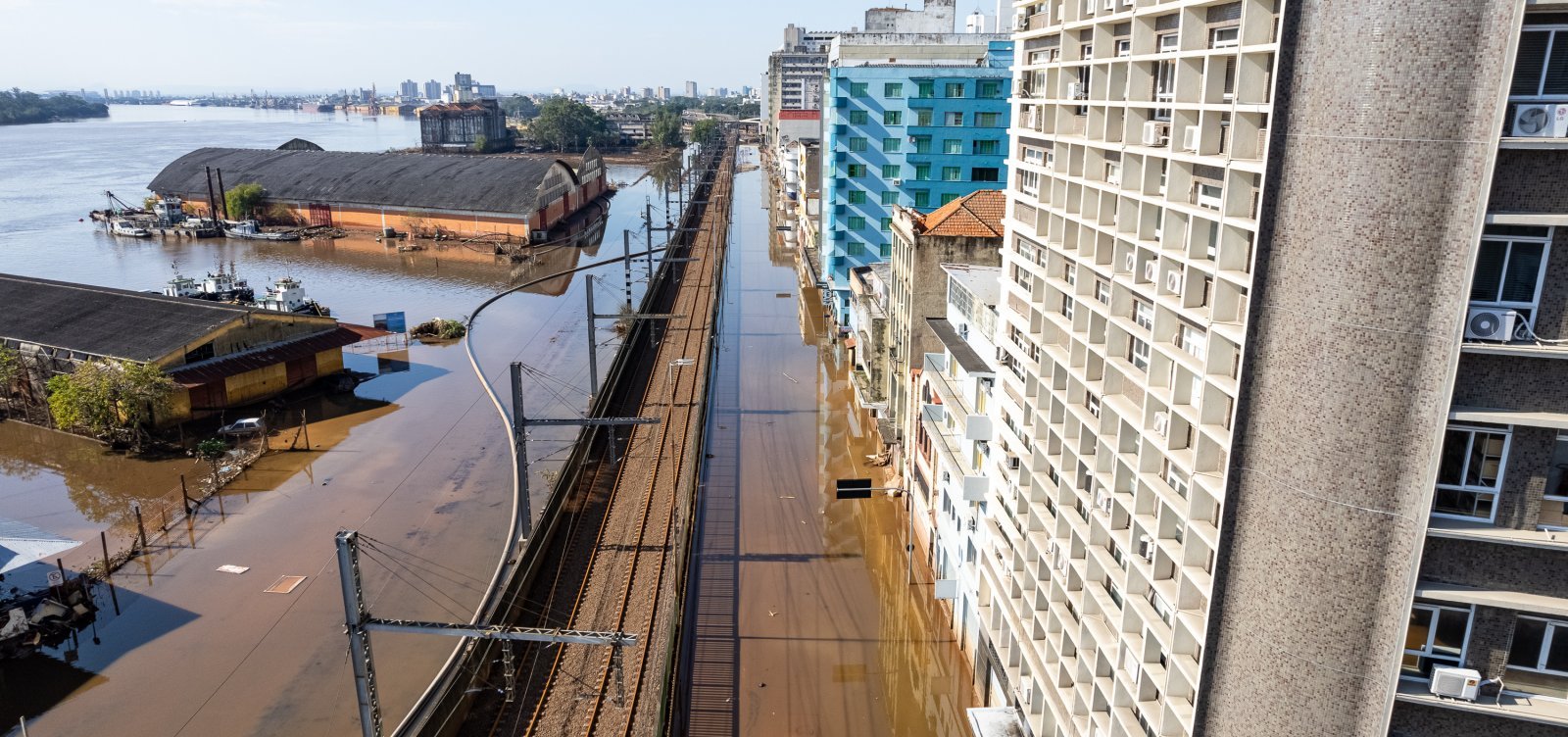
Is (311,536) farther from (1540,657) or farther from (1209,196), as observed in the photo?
(1540,657)

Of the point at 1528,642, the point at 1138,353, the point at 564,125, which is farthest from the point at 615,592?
the point at 564,125

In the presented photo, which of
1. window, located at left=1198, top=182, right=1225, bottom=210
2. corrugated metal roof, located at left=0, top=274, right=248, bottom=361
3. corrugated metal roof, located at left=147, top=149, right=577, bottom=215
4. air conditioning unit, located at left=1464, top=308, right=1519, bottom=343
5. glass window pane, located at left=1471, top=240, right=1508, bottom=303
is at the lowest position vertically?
corrugated metal roof, located at left=0, top=274, right=248, bottom=361

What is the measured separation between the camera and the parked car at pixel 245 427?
28.1 m

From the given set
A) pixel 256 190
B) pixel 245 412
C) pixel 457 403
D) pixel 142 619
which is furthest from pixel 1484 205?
pixel 256 190

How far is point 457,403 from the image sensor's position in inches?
1268

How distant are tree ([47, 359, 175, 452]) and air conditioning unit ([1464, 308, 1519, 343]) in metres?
30.7

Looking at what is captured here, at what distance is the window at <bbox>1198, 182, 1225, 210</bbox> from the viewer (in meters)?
8.46

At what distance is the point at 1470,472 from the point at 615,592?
14.9 metres

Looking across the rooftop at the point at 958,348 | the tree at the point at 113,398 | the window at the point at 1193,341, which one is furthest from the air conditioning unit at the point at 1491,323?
the tree at the point at 113,398

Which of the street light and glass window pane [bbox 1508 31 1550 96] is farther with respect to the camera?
the street light

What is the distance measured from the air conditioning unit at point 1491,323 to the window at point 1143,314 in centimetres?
316

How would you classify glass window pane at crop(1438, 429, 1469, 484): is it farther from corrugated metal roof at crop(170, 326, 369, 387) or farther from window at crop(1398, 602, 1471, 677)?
corrugated metal roof at crop(170, 326, 369, 387)

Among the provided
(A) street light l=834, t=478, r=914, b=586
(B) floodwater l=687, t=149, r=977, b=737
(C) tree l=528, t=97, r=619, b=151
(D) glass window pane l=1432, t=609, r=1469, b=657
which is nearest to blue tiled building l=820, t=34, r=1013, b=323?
(B) floodwater l=687, t=149, r=977, b=737

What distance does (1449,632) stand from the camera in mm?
7160
